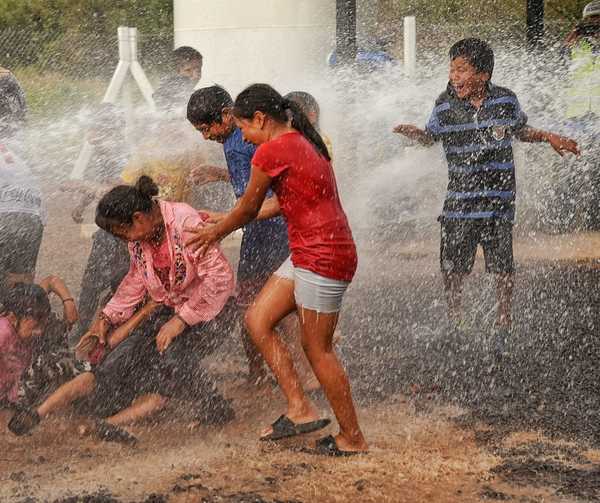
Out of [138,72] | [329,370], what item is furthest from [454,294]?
[138,72]

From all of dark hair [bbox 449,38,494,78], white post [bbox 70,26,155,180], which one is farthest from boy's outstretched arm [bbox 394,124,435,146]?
white post [bbox 70,26,155,180]

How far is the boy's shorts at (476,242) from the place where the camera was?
23.1 ft

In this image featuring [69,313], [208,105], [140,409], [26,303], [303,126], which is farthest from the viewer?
[69,313]

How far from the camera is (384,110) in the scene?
11523mm

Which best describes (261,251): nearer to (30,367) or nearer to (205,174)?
(205,174)

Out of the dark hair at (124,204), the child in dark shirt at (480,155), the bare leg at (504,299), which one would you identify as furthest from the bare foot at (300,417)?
the bare leg at (504,299)

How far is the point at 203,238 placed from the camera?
4.83 meters

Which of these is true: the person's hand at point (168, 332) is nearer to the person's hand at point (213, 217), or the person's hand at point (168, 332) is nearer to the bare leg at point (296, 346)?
the person's hand at point (213, 217)

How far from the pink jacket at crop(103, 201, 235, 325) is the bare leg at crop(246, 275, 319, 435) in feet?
1.33

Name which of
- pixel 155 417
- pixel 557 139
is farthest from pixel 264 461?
pixel 557 139

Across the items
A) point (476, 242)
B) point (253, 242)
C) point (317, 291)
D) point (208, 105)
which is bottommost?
point (476, 242)

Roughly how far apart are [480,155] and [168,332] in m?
2.45

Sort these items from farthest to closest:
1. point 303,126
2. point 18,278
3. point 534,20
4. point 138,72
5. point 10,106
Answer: point 138,72 < point 534,20 < point 10,106 < point 18,278 < point 303,126

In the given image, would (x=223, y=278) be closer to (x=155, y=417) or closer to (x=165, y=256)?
(x=165, y=256)
